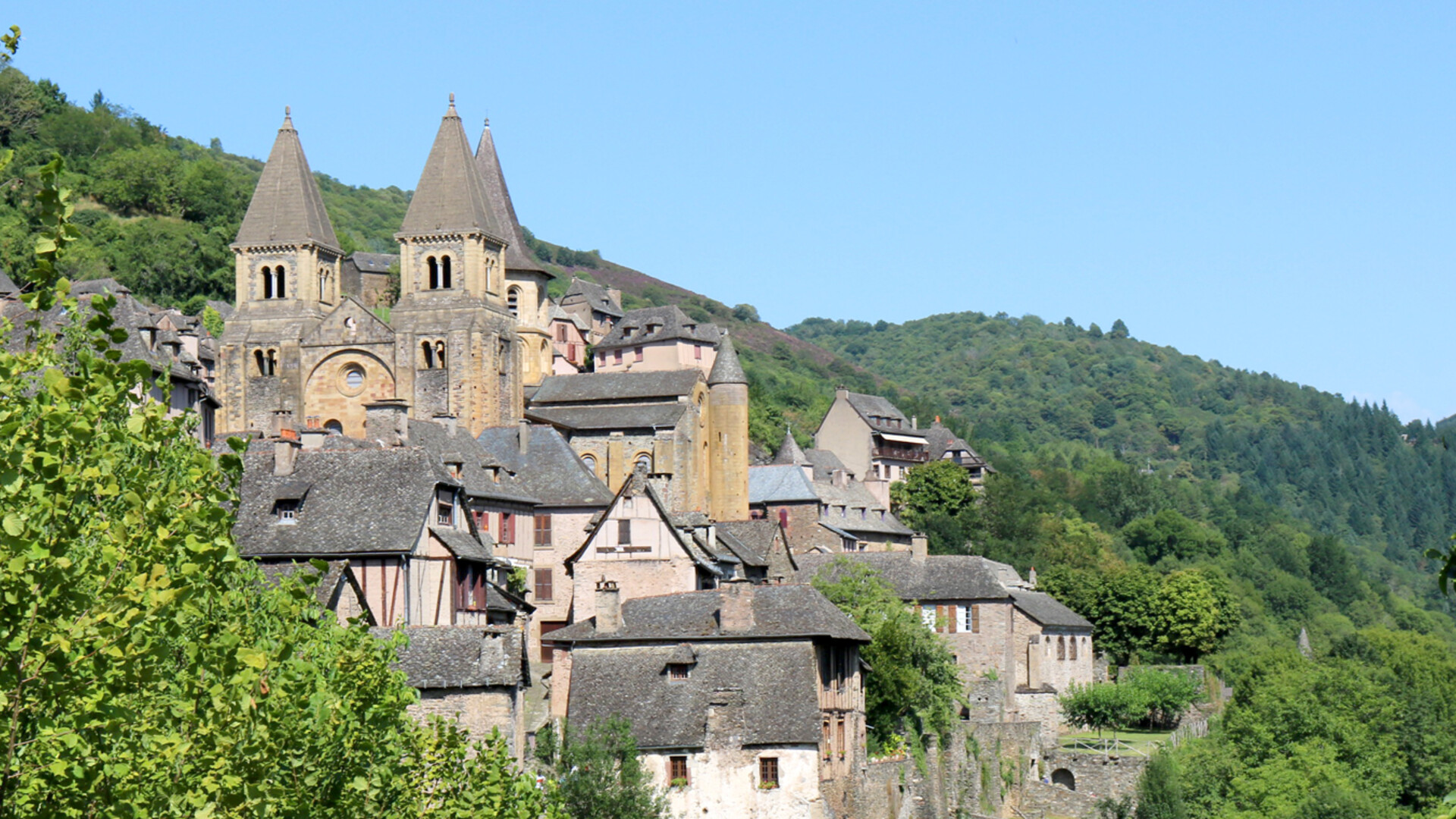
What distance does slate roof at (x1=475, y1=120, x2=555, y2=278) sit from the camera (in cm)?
9319

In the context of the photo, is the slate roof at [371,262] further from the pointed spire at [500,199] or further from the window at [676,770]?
the window at [676,770]

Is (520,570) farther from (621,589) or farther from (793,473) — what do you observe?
(793,473)

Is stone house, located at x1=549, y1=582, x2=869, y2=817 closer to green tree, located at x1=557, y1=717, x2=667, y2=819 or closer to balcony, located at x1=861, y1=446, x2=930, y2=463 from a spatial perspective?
green tree, located at x1=557, y1=717, x2=667, y2=819

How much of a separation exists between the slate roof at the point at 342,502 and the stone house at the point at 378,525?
29 millimetres

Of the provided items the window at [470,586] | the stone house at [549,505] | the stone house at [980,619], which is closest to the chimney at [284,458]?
the window at [470,586]

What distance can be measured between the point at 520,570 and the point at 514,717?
80.5 feet

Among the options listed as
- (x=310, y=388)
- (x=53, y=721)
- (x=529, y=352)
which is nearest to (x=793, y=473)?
(x=529, y=352)

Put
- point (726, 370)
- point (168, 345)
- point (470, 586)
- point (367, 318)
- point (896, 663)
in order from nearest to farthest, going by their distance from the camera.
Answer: point (470, 586), point (896, 663), point (168, 345), point (367, 318), point (726, 370)

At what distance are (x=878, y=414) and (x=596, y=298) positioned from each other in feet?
77.6

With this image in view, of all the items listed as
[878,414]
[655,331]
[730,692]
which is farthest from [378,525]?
[878,414]

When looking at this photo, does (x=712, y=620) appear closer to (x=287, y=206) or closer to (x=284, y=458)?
(x=284, y=458)

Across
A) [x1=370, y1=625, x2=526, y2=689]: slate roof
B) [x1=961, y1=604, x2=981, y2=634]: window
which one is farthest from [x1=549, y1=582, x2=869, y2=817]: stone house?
[x1=961, y1=604, x2=981, y2=634]: window

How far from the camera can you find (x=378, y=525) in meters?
46.3

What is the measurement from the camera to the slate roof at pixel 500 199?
93188mm
